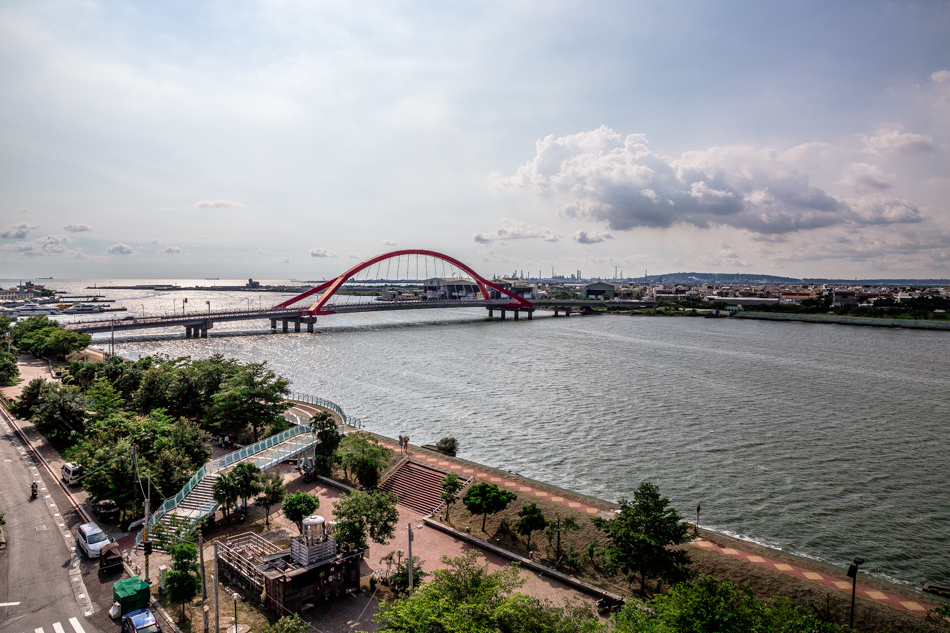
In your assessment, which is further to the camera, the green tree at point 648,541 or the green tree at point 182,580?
the green tree at point 648,541

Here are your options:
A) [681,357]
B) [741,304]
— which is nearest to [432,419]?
[681,357]

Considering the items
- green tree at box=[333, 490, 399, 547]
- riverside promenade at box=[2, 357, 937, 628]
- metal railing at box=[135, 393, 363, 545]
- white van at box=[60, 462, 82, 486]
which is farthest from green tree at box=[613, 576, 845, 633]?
white van at box=[60, 462, 82, 486]

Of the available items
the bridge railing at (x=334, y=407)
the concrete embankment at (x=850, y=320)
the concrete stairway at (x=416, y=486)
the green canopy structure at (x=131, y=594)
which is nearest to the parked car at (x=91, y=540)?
the green canopy structure at (x=131, y=594)

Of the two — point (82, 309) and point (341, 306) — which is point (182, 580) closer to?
point (341, 306)

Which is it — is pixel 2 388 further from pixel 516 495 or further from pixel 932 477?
pixel 932 477

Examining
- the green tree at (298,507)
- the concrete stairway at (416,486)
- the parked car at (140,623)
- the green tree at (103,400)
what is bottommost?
the concrete stairway at (416,486)

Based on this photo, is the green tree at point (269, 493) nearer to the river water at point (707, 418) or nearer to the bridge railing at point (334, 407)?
the bridge railing at point (334, 407)
